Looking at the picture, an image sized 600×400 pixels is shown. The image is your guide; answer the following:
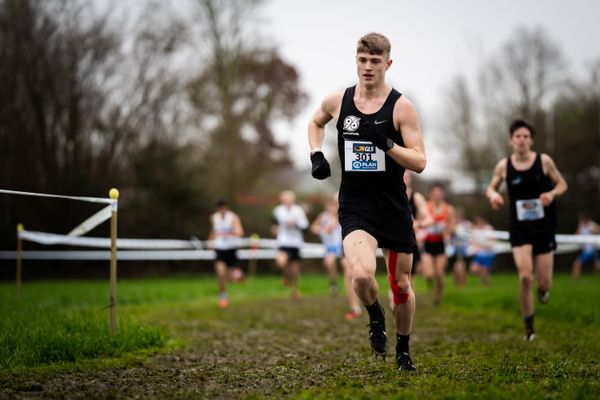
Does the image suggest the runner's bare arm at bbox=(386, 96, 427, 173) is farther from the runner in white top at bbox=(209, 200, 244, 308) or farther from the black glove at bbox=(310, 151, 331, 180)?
the runner in white top at bbox=(209, 200, 244, 308)

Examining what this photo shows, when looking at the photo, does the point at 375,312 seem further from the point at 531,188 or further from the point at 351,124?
the point at 531,188

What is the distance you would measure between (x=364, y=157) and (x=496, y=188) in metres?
4.19

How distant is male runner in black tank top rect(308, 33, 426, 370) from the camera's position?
18.7 ft

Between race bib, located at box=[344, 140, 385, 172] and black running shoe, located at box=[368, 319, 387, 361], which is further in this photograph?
black running shoe, located at box=[368, 319, 387, 361]

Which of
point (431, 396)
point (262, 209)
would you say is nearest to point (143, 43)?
point (262, 209)

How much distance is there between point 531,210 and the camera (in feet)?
28.6

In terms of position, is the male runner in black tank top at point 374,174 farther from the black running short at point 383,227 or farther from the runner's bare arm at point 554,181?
the runner's bare arm at point 554,181

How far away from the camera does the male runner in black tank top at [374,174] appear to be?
5703 mm

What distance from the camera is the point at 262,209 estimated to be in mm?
33781

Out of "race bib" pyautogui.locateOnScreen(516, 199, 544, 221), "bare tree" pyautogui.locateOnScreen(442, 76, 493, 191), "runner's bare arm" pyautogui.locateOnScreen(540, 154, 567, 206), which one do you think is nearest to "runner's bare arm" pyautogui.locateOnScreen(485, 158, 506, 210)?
"race bib" pyautogui.locateOnScreen(516, 199, 544, 221)

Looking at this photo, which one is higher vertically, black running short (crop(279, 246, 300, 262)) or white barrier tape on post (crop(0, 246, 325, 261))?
A: black running short (crop(279, 246, 300, 262))

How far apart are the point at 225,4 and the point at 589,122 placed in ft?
65.7

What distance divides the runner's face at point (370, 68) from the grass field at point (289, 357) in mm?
2409

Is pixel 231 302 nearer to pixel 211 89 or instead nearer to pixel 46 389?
pixel 46 389
